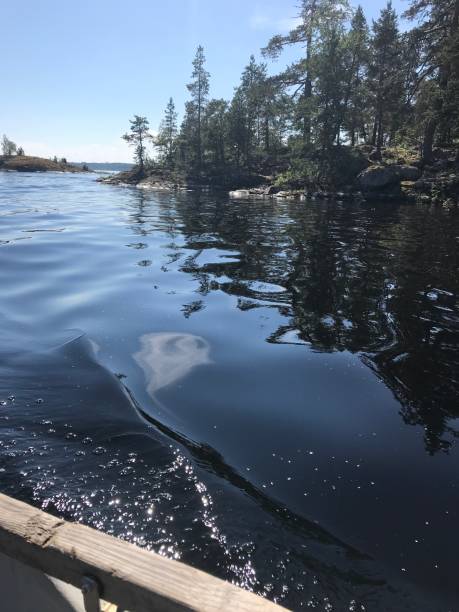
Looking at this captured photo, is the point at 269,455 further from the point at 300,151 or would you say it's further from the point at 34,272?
the point at 300,151

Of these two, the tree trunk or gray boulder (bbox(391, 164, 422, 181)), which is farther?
gray boulder (bbox(391, 164, 422, 181))

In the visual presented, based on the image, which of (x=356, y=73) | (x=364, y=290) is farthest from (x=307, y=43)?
(x=364, y=290)

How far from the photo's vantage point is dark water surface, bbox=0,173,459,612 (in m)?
2.74

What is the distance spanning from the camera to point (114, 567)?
1.46 meters

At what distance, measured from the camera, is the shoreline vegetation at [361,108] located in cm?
3003

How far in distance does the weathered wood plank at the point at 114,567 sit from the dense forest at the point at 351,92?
32436 millimetres

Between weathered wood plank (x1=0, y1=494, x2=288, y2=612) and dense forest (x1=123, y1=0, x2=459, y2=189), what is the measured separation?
32436mm

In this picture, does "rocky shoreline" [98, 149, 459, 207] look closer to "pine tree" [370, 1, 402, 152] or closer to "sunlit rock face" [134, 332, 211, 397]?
"pine tree" [370, 1, 402, 152]

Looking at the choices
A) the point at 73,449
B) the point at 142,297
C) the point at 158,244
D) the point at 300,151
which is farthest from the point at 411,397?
the point at 300,151

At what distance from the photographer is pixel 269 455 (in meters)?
3.64

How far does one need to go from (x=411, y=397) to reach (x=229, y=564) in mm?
2851

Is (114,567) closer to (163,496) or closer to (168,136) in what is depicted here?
(163,496)

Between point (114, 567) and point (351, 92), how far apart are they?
43.0m

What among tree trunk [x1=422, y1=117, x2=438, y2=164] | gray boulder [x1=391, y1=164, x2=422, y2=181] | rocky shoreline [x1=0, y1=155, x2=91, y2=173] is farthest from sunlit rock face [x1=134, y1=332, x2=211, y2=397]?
rocky shoreline [x1=0, y1=155, x2=91, y2=173]
